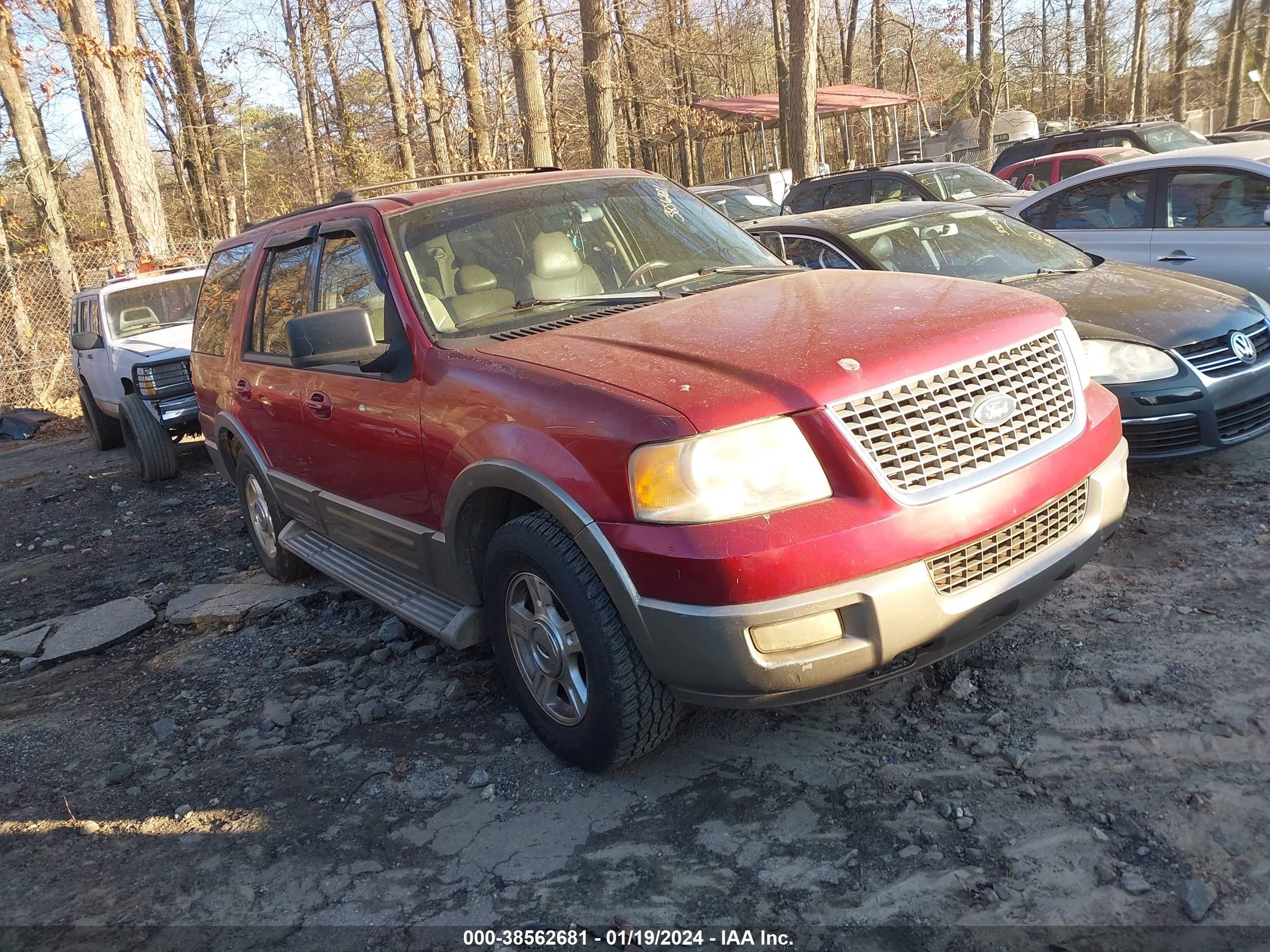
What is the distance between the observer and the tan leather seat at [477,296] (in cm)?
374

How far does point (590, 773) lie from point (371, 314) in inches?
76.8

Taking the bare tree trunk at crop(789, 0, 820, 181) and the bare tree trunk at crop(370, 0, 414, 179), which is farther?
the bare tree trunk at crop(370, 0, 414, 179)

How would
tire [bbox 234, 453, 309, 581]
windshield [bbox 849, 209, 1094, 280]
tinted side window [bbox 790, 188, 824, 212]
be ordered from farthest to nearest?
tinted side window [bbox 790, 188, 824, 212] < windshield [bbox 849, 209, 1094, 280] < tire [bbox 234, 453, 309, 581]

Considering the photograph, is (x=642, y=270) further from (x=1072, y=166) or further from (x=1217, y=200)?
(x=1072, y=166)

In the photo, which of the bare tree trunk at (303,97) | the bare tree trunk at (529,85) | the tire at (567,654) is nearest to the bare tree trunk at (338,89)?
the bare tree trunk at (303,97)

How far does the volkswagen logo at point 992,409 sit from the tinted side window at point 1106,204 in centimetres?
533

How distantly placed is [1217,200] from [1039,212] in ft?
4.48

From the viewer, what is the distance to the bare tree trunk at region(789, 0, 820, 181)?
15.2 m

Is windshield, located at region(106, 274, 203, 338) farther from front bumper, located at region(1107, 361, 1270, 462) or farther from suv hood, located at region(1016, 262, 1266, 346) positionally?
front bumper, located at region(1107, 361, 1270, 462)

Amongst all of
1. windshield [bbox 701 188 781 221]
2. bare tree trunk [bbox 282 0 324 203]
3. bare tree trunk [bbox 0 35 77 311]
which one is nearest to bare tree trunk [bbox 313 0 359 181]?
bare tree trunk [bbox 282 0 324 203]

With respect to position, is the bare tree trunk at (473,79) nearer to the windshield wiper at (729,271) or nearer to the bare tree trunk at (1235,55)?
the windshield wiper at (729,271)

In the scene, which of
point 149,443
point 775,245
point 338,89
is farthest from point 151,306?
point 338,89

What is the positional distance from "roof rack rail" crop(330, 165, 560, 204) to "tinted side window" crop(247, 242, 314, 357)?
0.28 metres

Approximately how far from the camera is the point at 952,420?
287cm
